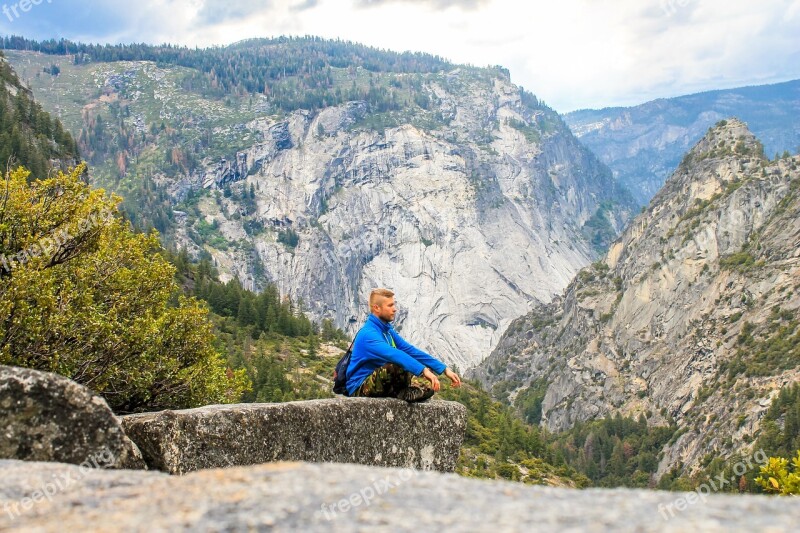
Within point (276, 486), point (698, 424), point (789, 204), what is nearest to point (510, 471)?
point (276, 486)

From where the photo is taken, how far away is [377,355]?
1406cm

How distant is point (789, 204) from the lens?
18162 centimetres

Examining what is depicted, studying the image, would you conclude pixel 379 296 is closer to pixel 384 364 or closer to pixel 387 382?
pixel 384 364

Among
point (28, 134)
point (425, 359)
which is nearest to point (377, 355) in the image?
point (425, 359)

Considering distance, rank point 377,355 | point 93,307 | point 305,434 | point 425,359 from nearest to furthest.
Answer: point 305,434, point 377,355, point 425,359, point 93,307

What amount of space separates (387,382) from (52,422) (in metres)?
6.77

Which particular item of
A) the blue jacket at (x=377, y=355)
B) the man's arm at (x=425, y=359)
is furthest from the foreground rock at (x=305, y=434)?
the man's arm at (x=425, y=359)

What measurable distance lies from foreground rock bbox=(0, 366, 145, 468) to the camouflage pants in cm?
570

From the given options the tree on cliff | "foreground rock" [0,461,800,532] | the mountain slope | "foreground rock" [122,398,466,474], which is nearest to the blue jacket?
"foreground rock" [122,398,466,474]

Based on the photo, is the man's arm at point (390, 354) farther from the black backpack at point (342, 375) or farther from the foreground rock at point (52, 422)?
the foreground rock at point (52, 422)

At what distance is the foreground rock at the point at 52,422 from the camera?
9258mm

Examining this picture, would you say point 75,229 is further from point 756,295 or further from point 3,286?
point 756,295

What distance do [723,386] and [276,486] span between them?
172 metres

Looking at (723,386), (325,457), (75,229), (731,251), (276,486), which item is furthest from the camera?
(731,251)
